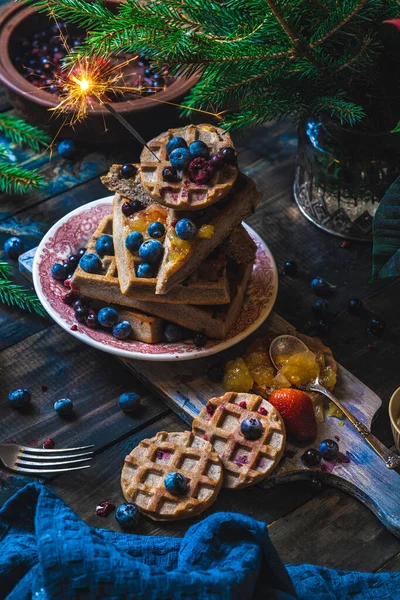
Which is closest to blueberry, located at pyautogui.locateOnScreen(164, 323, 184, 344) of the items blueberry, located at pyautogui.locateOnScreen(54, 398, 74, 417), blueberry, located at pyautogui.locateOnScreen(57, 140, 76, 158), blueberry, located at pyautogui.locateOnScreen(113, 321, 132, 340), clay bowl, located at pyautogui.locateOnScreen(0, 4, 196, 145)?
blueberry, located at pyautogui.locateOnScreen(113, 321, 132, 340)

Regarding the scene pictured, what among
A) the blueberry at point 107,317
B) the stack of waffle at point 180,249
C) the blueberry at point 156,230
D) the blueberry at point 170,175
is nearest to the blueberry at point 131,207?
the stack of waffle at point 180,249

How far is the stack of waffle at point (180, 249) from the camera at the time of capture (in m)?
2.63

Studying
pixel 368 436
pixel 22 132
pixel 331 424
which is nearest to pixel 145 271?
pixel 331 424

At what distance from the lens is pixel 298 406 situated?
2572 millimetres

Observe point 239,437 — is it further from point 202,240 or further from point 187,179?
point 187,179

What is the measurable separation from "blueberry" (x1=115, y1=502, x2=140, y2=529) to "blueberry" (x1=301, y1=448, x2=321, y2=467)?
0.52 metres

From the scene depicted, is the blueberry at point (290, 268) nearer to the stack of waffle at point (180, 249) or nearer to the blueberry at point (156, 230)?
the stack of waffle at point (180, 249)

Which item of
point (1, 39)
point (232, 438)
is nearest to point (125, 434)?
point (232, 438)

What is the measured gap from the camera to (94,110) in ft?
10.8

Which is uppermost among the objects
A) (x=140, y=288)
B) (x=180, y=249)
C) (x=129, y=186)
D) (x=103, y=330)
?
(x=129, y=186)

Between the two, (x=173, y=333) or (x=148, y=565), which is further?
(x=173, y=333)

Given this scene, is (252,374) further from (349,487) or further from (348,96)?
(348,96)

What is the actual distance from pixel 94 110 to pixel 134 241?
2.66ft

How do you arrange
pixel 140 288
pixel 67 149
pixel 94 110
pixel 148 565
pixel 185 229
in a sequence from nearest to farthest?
pixel 148 565
pixel 185 229
pixel 140 288
pixel 94 110
pixel 67 149
